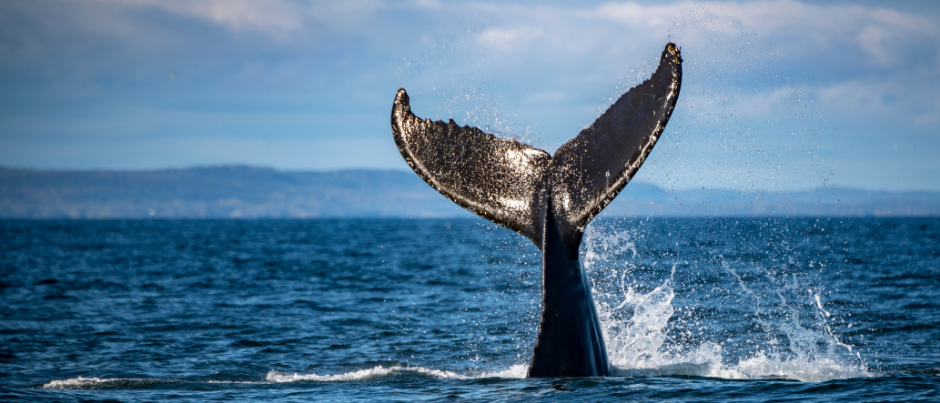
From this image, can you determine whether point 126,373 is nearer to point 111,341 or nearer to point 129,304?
point 111,341

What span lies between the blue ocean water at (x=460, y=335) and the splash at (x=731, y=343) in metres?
0.05

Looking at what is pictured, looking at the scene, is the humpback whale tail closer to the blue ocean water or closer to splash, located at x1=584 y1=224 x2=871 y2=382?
the blue ocean water

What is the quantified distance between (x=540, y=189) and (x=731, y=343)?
5918mm

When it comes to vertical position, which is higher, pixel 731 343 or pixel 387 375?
pixel 731 343

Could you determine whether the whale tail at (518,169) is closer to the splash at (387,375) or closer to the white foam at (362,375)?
the splash at (387,375)

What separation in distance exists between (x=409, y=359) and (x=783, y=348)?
17.5ft

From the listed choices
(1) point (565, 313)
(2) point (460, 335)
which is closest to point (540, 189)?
(1) point (565, 313)

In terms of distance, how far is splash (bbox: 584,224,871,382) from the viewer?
399 inches

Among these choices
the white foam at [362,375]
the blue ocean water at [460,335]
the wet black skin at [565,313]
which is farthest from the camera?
the white foam at [362,375]

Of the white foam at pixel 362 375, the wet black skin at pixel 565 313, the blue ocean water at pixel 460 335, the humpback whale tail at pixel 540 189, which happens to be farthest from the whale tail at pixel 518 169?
the white foam at pixel 362 375

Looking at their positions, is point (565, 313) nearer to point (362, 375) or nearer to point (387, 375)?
point (387, 375)

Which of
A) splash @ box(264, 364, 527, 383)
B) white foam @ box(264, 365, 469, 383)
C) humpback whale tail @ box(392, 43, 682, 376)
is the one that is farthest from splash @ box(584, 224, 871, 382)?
white foam @ box(264, 365, 469, 383)

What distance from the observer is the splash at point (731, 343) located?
33.2ft

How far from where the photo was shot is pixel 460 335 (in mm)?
14055
